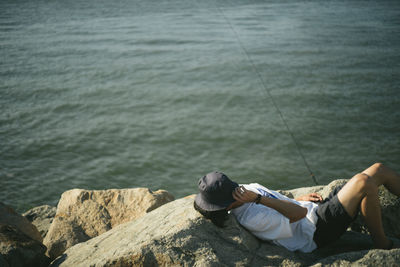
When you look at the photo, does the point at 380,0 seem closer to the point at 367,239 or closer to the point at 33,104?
the point at 33,104

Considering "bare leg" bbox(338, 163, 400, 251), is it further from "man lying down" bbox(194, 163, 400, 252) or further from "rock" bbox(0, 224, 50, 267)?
"rock" bbox(0, 224, 50, 267)

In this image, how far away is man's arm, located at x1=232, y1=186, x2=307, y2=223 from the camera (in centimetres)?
279

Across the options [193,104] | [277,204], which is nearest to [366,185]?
[277,204]

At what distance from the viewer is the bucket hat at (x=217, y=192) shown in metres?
2.74

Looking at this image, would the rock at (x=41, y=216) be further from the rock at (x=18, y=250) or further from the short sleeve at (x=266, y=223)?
the short sleeve at (x=266, y=223)

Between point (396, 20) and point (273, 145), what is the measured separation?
1402 centimetres

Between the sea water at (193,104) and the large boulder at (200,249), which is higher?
the large boulder at (200,249)

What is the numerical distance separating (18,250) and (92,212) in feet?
4.26

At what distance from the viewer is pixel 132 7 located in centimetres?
2336

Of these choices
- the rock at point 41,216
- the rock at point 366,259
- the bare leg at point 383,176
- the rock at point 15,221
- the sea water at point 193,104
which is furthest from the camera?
the sea water at point 193,104

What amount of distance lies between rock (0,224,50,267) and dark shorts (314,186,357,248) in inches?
112

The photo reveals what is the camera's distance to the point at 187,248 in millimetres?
2709

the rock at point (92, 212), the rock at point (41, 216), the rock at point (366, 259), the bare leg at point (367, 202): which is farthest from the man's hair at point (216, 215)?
the rock at point (41, 216)

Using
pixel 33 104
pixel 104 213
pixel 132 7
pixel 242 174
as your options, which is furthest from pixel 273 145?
pixel 132 7
